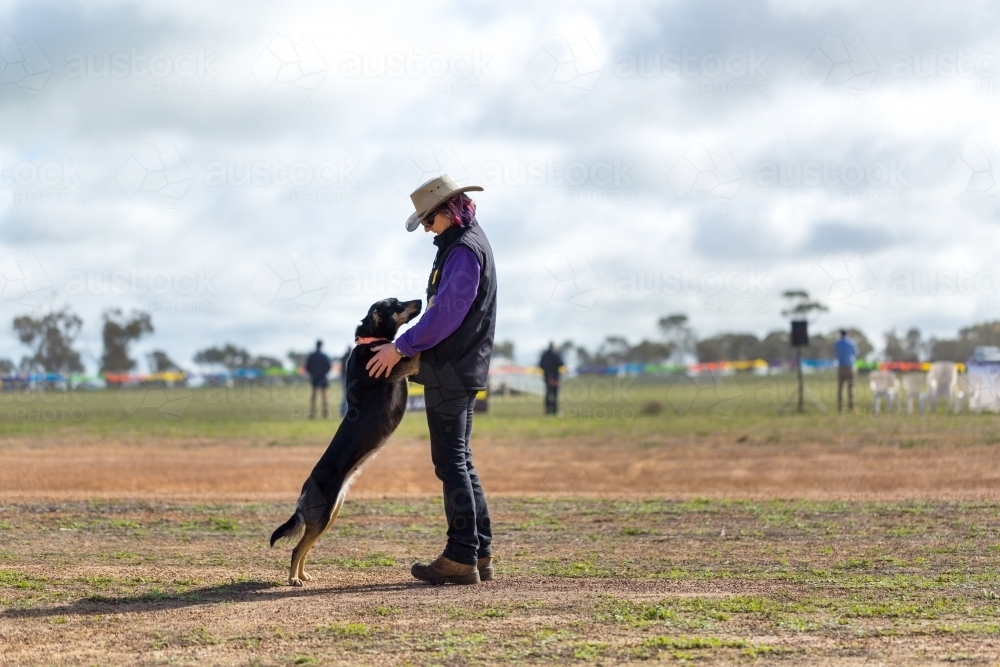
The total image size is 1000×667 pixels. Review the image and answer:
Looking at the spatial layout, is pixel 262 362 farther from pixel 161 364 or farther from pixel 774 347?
pixel 774 347

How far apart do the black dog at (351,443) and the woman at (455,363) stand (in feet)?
0.47

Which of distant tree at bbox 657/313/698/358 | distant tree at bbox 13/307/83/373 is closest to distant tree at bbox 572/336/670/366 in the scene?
distant tree at bbox 657/313/698/358

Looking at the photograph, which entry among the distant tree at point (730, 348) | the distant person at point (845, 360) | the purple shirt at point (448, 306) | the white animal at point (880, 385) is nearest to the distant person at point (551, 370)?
the distant person at point (845, 360)

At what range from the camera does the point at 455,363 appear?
5699 millimetres

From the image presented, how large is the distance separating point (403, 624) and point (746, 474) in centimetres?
950

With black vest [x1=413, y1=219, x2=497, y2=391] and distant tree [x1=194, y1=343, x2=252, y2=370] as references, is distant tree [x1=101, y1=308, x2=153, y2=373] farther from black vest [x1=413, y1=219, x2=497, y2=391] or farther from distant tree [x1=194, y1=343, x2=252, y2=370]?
black vest [x1=413, y1=219, x2=497, y2=391]

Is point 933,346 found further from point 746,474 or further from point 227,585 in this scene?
point 227,585

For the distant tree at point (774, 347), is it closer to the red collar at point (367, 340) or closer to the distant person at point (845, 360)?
the distant person at point (845, 360)

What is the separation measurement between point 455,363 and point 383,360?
381 mm

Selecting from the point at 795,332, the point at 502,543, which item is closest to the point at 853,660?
the point at 502,543

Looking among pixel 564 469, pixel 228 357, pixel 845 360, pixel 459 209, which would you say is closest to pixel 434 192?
pixel 459 209

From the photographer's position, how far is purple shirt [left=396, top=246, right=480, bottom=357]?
561 centimetres

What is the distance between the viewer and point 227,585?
5.64 meters

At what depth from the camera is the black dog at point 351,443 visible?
18.7 feet
